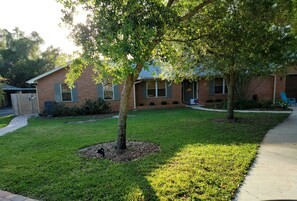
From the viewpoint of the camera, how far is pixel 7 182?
412cm

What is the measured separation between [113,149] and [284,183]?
409cm

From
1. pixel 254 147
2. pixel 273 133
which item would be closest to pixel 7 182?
pixel 254 147

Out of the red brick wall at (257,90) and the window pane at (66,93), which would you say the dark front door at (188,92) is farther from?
the window pane at (66,93)

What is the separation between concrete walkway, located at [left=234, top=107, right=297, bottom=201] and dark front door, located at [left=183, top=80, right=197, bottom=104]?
12548 mm

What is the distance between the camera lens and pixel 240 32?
6016 millimetres

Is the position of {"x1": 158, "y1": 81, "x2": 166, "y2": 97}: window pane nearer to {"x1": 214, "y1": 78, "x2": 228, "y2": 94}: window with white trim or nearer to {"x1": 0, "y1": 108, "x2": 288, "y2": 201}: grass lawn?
{"x1": 214, "y1": 78, "x2": 228, "y2": 94}: window with white trim

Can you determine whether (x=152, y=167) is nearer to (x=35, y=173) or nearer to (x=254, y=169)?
(x=254, y=169)

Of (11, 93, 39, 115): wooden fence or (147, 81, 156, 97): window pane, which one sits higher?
(147, 81, 156, 97): window pane

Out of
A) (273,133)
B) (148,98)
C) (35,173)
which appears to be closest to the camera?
(35,173)

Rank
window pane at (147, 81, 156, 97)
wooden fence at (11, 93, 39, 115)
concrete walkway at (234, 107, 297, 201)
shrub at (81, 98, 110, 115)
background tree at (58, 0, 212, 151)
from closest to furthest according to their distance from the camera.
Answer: concrete walkway at (234, 107, 297, 201) < background tree at (58, 0, 212, 151) < shrub at (81, 98, 110, 115) < wooden fence at (11, 93, 39, 115) < window pane at (147, 81, 156, 97)

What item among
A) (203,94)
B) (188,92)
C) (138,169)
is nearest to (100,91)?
(188,92)

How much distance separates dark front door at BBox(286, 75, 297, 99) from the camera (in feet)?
59.9

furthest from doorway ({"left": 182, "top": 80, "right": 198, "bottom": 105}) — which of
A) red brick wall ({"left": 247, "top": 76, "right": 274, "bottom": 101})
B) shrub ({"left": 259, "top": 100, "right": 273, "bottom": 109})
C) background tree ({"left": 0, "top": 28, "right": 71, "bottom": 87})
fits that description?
background tree ({"left": 0, "top": 28, "right": 71, "bottom": 87})

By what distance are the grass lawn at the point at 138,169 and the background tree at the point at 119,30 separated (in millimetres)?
2016
